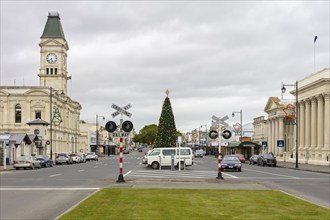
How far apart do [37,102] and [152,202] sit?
8259cm

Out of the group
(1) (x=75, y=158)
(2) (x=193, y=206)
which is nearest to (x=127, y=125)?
(2) (x=193, y=206)

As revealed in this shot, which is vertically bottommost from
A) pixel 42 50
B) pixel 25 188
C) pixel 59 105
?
pixel 25 188

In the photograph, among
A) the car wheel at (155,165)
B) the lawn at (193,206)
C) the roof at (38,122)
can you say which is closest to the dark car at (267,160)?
the car wheel at (155,165)

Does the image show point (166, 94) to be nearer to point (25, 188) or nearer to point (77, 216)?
point (25, 188)

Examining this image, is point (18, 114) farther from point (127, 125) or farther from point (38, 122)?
point (127, 125)

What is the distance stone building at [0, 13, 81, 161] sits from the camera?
93.4m

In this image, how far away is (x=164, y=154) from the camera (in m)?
47.5

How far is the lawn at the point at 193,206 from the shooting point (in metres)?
13.8

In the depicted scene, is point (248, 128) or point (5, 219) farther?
point (248, 128)

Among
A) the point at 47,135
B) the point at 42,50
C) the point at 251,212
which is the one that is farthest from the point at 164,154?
the point at 42,50

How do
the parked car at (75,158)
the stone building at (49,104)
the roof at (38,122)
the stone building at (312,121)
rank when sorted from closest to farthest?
the stone building at (312,121) < the parked car at (75,158) < the roof at (38,122) < the stone building at (49,104)

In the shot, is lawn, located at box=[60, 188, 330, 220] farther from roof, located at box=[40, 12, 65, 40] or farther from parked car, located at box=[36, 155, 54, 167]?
roof, located at box=[40, 12, 65, 40]

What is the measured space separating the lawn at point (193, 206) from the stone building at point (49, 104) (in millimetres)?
49830

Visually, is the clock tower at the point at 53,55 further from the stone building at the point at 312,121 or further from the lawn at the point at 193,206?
the lawn at the point at 193,206
